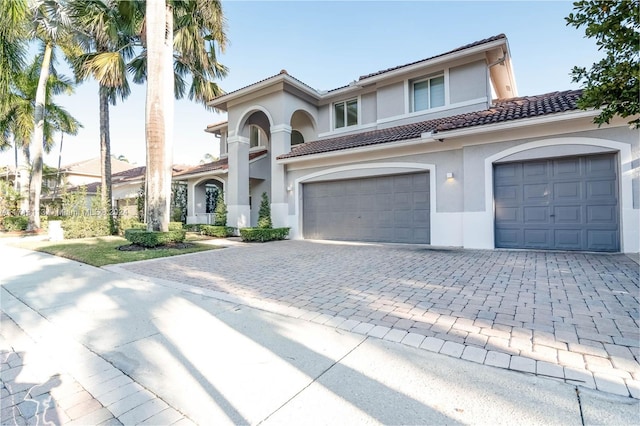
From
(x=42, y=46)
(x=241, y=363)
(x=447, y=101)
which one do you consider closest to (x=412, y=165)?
(x=447, y=101)

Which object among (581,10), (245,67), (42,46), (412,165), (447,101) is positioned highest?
(42,46)

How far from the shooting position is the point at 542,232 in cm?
878

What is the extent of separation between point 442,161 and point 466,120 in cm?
145

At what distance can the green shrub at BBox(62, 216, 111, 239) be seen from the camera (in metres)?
13.8

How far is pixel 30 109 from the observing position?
1942 centimetres

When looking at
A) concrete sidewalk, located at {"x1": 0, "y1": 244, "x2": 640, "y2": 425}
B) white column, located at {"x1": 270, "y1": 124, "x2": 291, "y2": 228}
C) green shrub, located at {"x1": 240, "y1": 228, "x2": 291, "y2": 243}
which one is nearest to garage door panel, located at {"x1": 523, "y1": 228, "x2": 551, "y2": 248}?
concrete sidewalk, located at {"x1": 0, "y1": 244, "x2": 640, "y2": 425}

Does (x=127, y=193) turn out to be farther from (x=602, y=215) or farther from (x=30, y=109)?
(x=602, y=215)

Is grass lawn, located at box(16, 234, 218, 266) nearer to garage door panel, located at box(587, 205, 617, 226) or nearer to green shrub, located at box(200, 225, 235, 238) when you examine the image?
green shrub, located at box(200, 225, 235, 238)

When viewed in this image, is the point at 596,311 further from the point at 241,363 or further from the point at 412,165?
the point at 412,165

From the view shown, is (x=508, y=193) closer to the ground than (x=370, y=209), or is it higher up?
higher up

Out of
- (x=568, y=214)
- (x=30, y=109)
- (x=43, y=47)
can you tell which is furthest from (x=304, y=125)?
(x=30, y=109)

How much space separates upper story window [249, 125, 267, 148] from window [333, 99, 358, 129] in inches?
219

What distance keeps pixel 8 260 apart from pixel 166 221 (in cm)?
411

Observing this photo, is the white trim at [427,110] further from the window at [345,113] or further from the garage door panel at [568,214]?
the garage door panel at [568,214]
